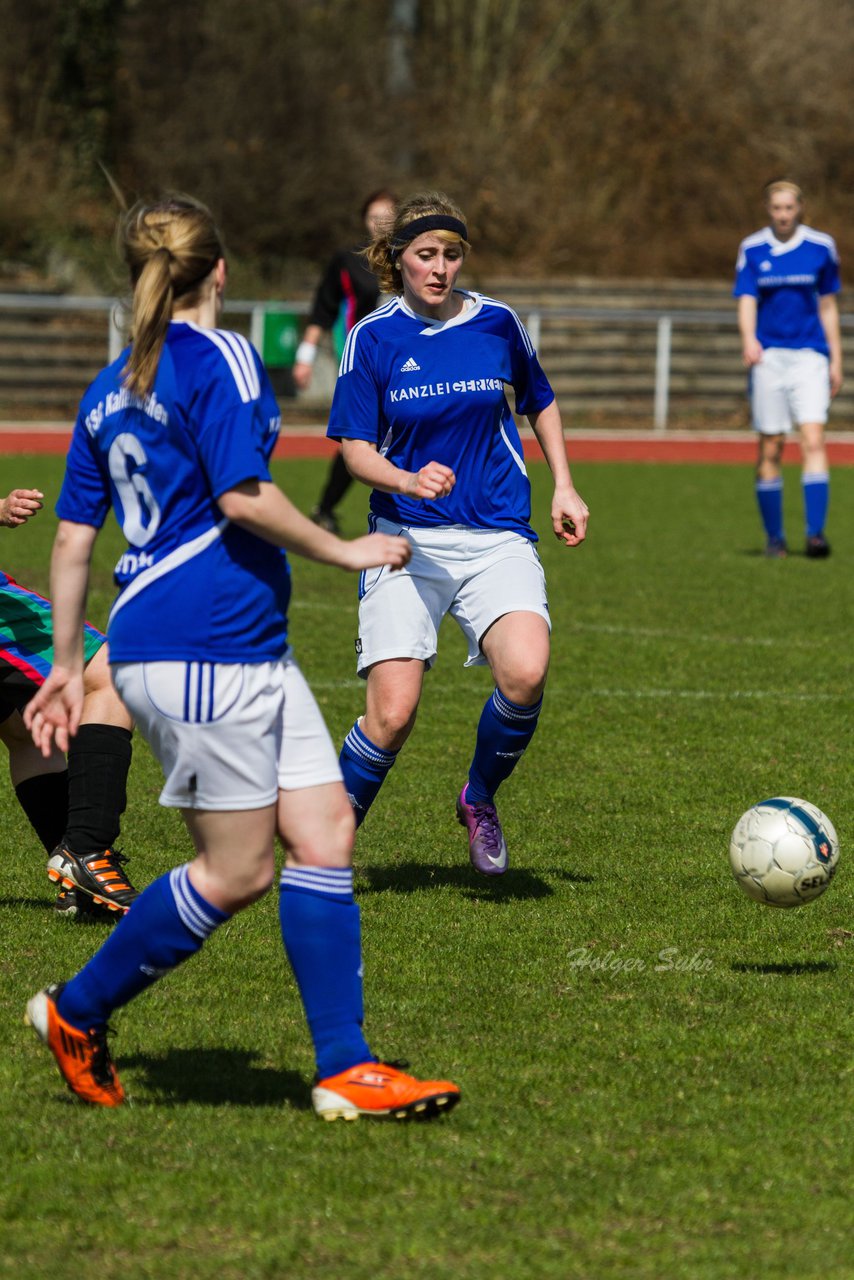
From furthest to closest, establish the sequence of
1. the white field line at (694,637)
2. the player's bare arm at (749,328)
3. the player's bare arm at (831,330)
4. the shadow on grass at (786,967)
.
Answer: the player's bare arm at (831,330) < the player's bare arm at (749,328) < the white field line at (694,637) < the shadow on grass at (786,967)

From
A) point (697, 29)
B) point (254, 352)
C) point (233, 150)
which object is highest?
point (697, 29)

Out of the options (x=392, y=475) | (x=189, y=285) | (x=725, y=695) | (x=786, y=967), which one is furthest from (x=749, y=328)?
(x=189, y=285)

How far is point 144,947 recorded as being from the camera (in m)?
3.74

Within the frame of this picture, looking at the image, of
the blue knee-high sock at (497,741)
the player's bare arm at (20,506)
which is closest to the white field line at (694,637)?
the blue knee-high sock at (497,741)

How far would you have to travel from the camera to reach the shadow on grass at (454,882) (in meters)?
5.57

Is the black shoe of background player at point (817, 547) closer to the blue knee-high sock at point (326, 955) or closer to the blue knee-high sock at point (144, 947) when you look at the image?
the blue knee-high sock at point (326, 955)

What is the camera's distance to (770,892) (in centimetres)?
498

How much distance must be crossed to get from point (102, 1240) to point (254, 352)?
1651mm

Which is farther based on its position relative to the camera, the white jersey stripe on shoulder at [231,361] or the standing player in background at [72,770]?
Result: the standing player in background at [72,770]

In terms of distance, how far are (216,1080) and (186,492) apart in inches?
51.3

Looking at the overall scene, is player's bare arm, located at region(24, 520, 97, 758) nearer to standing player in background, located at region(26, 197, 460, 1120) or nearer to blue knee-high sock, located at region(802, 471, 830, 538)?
standing player in background, located at region(26, 197, 460, 1120)

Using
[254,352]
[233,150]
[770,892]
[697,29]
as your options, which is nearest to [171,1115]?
[254,352]

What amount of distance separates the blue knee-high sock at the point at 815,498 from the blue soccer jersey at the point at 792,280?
2.81ft

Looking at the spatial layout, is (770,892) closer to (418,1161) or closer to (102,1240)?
(418,1161)
